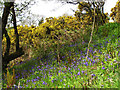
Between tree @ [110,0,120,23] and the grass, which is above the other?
tree @ [110,0,120,23]

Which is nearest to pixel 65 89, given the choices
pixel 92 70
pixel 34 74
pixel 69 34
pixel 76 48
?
pixel 92 70

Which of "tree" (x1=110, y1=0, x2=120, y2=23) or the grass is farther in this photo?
"tree" (x1=110, y1=0, x2=120, y2=23)

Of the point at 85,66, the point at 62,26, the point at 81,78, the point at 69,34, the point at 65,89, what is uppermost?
the point at 62,26

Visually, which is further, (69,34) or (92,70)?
(69,34)

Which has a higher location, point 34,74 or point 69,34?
point 69,34

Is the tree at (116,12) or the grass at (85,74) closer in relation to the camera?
the grass at (85,74)

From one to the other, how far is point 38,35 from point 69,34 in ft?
6.71

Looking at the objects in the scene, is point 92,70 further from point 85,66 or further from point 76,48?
point 76,48

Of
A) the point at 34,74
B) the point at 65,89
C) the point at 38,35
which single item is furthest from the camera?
the point at 38,35

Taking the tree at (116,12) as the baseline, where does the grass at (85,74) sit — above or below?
below

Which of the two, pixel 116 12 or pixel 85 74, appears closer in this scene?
pixel 85 74

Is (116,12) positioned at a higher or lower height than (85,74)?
higher

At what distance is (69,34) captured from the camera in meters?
8.12

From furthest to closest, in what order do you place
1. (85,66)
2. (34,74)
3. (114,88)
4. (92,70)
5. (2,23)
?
(2,23)
(34,74)
(85,66)
(92,70)
(114,88)
